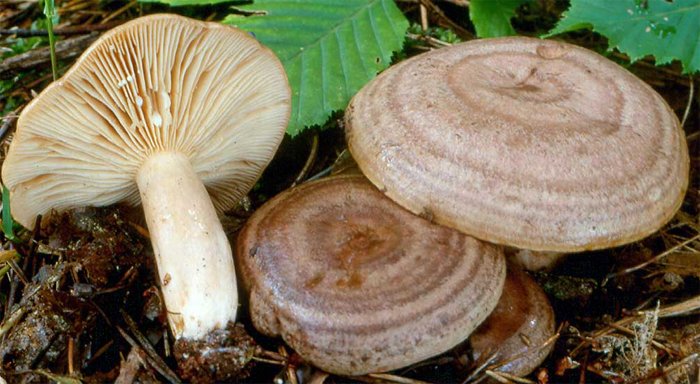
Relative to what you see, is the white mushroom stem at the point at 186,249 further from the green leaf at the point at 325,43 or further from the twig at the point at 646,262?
the twig at the point at 646,262

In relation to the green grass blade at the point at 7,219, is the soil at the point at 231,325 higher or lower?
lower

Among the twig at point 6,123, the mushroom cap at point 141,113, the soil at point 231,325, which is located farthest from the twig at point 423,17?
the twig at point 6,123

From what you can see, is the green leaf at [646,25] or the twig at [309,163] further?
the twig at [309,163]

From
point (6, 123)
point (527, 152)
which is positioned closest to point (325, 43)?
point (527, 152)

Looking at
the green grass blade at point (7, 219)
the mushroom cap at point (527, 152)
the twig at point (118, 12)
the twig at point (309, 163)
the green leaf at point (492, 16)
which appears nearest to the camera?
the mushroom cap at point (527, 152)

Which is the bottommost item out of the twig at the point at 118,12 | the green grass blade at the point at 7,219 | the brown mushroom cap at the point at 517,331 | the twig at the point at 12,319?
the brown mushroom cap at the point at 517,331

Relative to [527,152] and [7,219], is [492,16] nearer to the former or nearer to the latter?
[527,152]

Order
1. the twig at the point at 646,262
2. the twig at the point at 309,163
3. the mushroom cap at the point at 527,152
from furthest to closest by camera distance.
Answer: the twig at the point at 309,163
the twig at the point at 646,262
the mushroom cap at the point at 527,152
